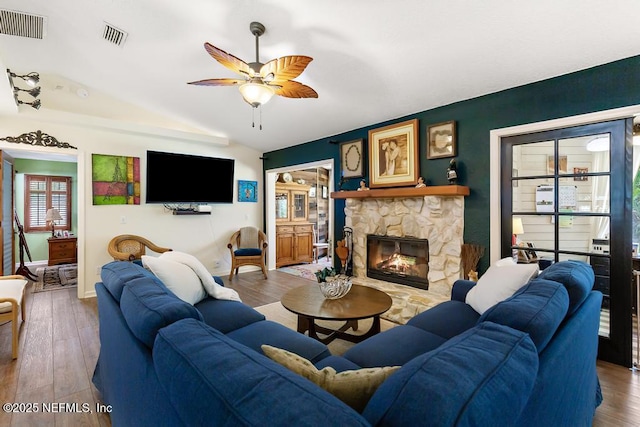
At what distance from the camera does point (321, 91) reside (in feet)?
11.2

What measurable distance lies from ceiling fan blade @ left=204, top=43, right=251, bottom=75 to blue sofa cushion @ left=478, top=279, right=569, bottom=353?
2147 mm

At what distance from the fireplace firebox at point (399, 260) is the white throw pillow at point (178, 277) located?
2.52 m

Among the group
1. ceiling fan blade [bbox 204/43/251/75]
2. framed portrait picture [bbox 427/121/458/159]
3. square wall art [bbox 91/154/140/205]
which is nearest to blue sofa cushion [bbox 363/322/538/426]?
ceiling fan blade [bbox 204/43/251/75]

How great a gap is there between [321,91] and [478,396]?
334 cm

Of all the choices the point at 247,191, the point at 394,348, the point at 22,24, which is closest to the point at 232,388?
the point at 394,348

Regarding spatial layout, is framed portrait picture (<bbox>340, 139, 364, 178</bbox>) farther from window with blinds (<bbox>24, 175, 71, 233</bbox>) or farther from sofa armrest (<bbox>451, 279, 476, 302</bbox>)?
window with blinds (<bbox>24, 175, 71, 233</bbox>)

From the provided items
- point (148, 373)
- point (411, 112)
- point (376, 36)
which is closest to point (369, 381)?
point (148, 373)

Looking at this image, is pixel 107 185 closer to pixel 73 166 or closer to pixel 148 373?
pixel 73 166

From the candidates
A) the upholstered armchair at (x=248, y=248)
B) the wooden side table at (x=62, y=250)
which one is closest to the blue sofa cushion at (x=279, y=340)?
the upholstered armchair at (x=248, y=248)

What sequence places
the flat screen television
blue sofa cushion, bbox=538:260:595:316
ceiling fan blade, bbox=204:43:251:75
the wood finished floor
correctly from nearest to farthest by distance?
blue sofa cushion, bbox=538:260:595:316 < the wood finished floor < ceiling fan blade, bbox=204:43:251:75 < the flat screen television

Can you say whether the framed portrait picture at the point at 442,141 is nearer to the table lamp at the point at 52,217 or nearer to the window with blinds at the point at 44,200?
the table lamp at the point at 52,217

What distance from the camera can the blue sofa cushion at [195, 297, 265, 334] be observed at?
6.20 ft

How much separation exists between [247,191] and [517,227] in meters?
4.45

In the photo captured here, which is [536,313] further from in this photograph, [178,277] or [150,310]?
[178,277]
